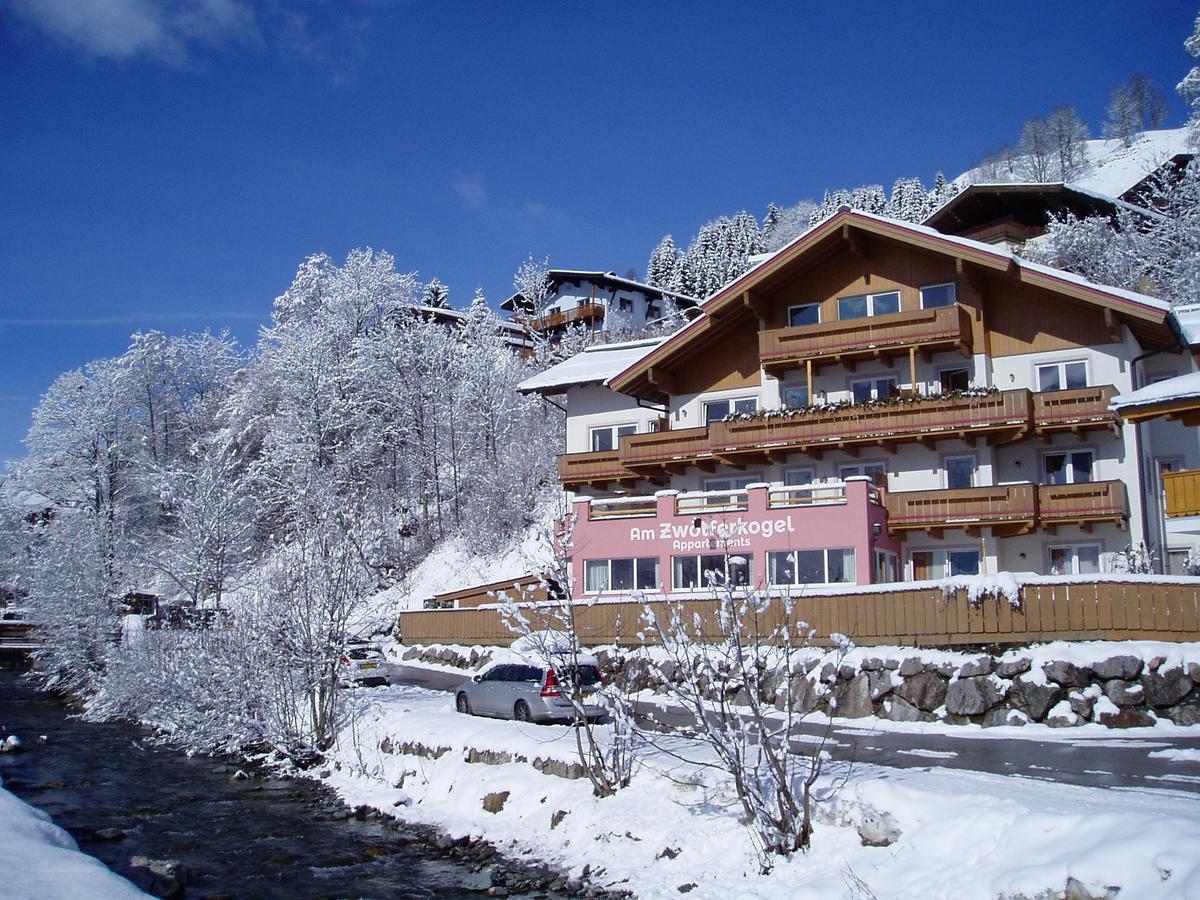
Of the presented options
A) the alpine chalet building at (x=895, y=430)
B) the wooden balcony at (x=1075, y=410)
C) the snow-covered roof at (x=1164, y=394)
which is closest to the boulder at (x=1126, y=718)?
the snow-covered roof at (x=1164, y=394)

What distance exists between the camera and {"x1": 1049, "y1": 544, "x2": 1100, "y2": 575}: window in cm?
3131

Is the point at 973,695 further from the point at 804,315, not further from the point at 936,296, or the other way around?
the point at 804,315

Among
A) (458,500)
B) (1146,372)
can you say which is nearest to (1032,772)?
(1146,372)

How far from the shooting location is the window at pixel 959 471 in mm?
33219

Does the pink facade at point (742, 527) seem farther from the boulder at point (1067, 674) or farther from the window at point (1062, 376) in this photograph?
the boulder at point (1067, 674)

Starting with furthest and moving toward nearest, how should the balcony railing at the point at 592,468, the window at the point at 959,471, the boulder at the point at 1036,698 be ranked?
the balcony railing at the point at 592,468, the window at the point at 959,471, the boulder at the point at 1036,698

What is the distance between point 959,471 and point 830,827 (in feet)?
76.6

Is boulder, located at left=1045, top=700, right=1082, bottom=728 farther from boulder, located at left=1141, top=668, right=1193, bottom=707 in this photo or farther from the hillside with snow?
the hillside with snow

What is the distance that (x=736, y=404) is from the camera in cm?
3838

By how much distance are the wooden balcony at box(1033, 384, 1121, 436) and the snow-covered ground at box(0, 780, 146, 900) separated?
2723 centimetres

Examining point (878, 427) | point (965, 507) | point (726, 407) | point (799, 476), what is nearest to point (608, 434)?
point (726, 407)

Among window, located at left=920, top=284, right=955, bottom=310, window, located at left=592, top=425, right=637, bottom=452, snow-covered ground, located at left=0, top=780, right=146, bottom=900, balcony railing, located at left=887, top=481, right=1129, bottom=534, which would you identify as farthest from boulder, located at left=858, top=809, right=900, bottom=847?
window, located at left=592, top=425, right=637, bottom=452

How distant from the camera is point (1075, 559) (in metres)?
31.6

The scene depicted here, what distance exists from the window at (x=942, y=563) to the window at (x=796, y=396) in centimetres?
681
